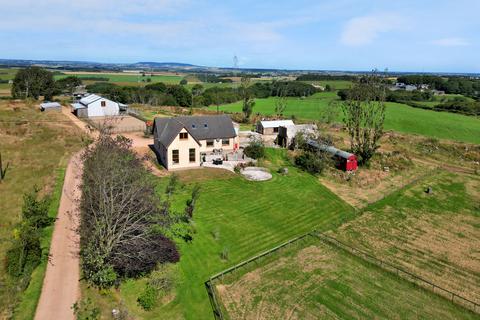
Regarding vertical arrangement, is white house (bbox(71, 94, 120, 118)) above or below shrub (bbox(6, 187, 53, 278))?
above

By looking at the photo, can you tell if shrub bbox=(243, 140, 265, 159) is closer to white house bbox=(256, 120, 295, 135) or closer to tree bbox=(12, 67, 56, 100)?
white house bbox=(256, 120, 295, 135)

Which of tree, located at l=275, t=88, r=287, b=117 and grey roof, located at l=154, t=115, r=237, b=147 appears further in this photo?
tree, located at l=275, t=88, r=287, b=117

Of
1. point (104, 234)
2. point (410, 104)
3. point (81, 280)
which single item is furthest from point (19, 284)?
point (410, 104)

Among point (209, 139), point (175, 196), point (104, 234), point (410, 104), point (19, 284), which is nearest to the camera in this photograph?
point (19, 284)

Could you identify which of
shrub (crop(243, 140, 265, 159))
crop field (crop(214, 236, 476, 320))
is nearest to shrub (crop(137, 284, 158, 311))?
crop field (crop(214, 236, 476, 320))

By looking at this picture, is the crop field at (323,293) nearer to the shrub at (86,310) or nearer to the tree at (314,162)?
the shrub at (86,310)

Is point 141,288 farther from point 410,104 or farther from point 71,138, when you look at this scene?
point 410,104
